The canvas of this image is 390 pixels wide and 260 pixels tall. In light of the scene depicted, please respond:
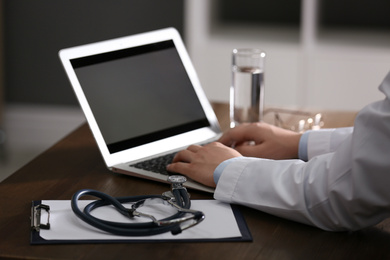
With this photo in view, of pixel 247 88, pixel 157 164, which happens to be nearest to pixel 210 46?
pixel 247 88

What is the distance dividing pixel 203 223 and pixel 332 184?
22cm

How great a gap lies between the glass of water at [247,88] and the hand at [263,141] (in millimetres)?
215

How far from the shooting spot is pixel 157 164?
1.36 m

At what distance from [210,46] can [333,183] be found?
105 inches

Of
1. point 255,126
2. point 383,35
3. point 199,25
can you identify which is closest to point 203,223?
point 255,126

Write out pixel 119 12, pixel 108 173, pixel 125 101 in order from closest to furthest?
1. pixel 108 173
2. pixel 125 101
3. pixel 119 12

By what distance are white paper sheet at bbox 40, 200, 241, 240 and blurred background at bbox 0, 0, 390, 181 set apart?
98.3 inches

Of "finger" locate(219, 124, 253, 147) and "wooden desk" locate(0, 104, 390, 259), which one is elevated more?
"finger" locate(219, 124, 253, 147)

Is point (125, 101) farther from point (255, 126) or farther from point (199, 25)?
point (199, 25)

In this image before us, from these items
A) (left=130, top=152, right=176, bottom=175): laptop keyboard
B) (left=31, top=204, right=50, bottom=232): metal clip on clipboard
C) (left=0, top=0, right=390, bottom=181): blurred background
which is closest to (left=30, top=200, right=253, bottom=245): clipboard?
(left=31, top=204, right=50, bottom=232): metal clip on clipboard

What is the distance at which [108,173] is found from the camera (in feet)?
4.40

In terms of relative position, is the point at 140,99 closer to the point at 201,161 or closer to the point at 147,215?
the point at 201,161

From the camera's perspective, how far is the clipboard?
1.00m

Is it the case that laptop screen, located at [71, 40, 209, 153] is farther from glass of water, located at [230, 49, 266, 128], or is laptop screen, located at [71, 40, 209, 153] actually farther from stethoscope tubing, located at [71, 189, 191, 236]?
stethoscope tubing, located at [71, 189, 191, 236]
